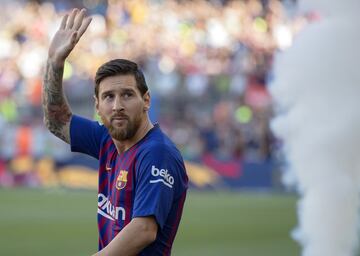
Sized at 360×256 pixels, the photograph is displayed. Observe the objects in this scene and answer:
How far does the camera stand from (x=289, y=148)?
734 centimetres

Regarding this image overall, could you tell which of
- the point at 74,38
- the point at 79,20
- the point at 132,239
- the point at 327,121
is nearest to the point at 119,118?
the point at 132,239

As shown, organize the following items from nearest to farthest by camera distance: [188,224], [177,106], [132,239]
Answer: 1. [132,239]
2. [188,224]
3. [177,106]

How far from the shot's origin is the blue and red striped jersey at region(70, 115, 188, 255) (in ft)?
14.3

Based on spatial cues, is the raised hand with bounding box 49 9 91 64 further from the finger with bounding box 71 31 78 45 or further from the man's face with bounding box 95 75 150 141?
the man's face with bounding box 95 75 150 141

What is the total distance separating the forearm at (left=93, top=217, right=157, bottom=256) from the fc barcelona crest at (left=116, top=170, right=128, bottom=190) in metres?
0.35

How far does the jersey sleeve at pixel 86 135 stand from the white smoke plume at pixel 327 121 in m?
2.25

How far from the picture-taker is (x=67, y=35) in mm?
5102

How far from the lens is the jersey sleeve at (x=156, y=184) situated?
4.32 m

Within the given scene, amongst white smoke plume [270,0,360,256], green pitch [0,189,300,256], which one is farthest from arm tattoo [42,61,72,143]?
green pitch [0,189,300,256]

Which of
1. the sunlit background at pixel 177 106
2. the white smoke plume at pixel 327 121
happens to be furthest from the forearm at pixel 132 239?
the sunlit background at pixel 177 106

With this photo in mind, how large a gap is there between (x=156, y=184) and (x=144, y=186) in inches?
3.0

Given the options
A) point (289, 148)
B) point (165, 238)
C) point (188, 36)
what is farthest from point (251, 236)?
point (188, 36)

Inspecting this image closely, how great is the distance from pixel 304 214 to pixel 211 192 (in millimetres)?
18811

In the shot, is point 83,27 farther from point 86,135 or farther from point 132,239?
point 132,239
